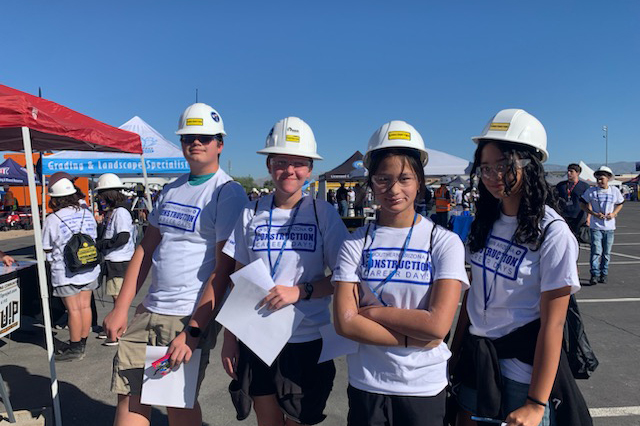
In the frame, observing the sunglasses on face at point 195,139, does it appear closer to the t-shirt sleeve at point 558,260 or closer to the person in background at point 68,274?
the t-shirt sleeve at point 558,260

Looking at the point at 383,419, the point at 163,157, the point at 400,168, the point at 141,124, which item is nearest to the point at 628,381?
the point at 383,419

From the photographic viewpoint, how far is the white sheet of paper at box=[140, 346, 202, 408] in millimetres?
2205

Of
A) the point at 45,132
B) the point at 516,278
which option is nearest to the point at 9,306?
the point at 45,132

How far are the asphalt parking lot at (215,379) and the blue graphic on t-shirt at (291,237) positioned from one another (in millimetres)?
1819

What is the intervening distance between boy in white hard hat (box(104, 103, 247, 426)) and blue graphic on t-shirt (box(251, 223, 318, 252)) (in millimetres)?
264

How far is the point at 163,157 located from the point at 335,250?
948 cm

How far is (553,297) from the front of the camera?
1505 mm

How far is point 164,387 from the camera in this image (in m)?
2.21

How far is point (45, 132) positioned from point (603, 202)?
26.5 ft

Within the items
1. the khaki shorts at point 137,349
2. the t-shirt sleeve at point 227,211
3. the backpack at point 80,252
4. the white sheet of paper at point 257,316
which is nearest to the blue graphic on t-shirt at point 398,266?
the white sheet of paper at point 257,316

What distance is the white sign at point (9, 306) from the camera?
3.35 metres

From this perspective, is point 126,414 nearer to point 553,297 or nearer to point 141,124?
point 553,297

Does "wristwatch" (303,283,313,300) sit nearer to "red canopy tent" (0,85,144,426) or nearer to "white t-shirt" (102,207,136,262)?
"red canopy tent" (0,85,144,426)

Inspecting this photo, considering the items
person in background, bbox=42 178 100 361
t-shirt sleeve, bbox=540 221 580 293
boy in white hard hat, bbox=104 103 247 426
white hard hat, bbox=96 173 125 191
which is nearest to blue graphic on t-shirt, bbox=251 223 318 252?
boy in white hard hat, bbox=104 103 247 426
